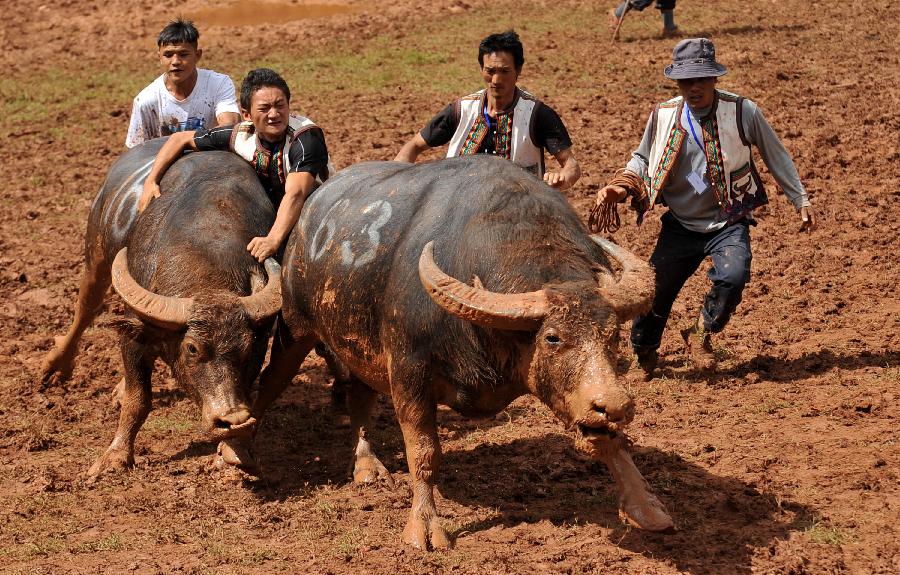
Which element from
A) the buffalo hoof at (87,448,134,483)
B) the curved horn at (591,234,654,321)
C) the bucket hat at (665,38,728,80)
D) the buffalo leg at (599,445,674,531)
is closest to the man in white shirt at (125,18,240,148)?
the buffalo hoof at (87,448,134,483)

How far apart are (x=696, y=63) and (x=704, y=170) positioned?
2.17 ft

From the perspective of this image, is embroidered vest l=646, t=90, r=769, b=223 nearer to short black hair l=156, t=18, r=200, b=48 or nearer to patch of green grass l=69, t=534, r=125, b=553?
short black hair l=156, t=18, r=200, b=48

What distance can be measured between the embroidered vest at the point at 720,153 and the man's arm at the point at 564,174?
24.8 inches

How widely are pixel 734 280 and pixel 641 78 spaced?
6.96 meters

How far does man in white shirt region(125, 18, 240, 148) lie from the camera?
7.93 meters

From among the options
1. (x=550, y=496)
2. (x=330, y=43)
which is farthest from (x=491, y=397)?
(x=330, y=43)

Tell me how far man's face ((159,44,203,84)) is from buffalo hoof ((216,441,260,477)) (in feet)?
9.12

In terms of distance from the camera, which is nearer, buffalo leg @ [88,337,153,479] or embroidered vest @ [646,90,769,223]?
buffalo leg @ [88,337,153,479]

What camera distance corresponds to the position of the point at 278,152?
7027mm

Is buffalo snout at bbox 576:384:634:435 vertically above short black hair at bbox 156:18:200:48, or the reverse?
short black hair at bbox 156:18:200:48

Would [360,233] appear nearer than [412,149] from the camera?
Yes

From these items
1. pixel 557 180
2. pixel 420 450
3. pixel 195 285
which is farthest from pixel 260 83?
pixel 420 450

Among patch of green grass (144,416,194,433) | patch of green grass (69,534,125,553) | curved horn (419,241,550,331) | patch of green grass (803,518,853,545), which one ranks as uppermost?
curved horn (419,241,550,331)

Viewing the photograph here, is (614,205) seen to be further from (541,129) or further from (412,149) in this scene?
(412,149)
